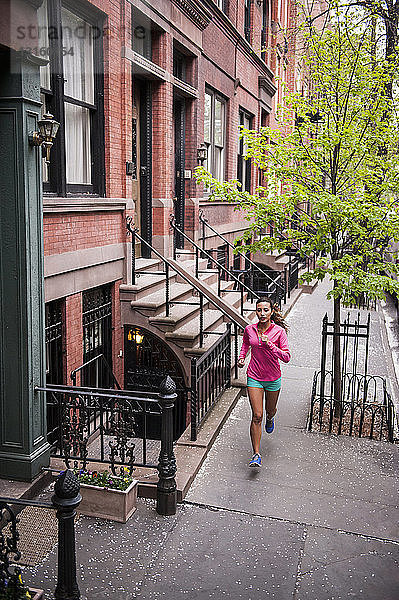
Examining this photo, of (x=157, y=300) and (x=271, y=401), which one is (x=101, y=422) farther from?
(x=157, y=300)

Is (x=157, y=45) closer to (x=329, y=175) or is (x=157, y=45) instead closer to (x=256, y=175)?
(x=329, y=175)

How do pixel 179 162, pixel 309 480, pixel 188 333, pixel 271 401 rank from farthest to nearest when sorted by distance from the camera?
1. pixel 179 162
2. pixel 188 333
3. pixel 271 401
4. pixel 309 480

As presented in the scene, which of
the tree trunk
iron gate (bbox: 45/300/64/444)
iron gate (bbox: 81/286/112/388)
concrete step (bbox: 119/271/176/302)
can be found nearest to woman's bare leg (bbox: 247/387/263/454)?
the tree trunk

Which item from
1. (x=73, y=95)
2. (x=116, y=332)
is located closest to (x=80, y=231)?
(x=73, y=95)

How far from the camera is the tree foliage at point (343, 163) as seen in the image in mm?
7926

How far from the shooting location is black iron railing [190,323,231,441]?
7098 mm

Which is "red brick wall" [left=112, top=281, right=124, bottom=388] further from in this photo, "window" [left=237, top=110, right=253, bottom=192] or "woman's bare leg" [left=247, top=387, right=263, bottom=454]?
"window" [left=237, top=110, right=253, bottom=192]

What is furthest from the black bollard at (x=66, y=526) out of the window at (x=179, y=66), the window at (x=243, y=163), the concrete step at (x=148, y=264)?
the window at (x=243, y=163)

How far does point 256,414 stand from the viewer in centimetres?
675

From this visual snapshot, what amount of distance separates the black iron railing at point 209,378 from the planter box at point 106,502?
5.51 feet

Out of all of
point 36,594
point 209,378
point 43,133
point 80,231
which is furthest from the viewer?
point 209,378

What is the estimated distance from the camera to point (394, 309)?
21391mm

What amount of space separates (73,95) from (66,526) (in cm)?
607

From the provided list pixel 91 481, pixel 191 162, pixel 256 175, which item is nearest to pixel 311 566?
pixel 91 481
